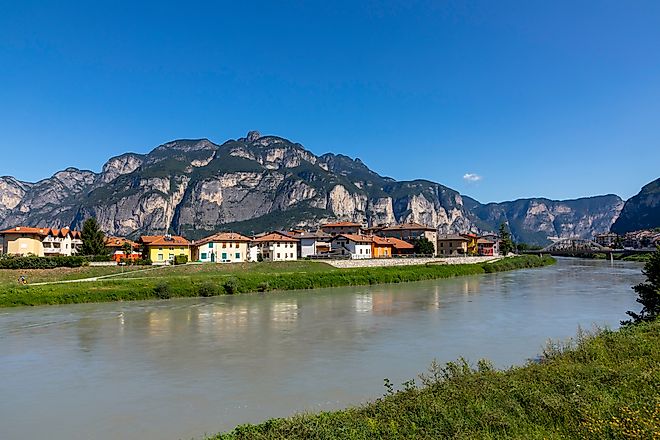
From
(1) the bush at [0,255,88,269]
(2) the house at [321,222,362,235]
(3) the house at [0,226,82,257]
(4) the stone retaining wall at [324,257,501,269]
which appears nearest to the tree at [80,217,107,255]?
(3) the house at [0,226,82,257]

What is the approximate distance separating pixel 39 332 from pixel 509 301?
89.3ft

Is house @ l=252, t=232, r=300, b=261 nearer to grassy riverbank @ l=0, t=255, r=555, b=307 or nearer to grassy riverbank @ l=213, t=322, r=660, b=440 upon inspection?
grassy riverbank @ l=0, t=255, r=555, b=307

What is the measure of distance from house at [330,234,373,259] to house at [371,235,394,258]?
135 centimetres

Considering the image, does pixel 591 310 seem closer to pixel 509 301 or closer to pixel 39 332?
pixel 509 301

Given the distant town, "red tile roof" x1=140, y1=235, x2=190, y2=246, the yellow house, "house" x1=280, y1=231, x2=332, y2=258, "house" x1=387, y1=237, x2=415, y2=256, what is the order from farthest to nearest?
1. "house" x1=387, y1=237, x2=415, y2=256
2. "house" x1=280, y1=231, x2=332, y2=258
3. "red tile roof" x1=140, y1=235, x2=190, y2=246
4. the distant town
5. the yellow house

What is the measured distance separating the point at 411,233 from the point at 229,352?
236 ft

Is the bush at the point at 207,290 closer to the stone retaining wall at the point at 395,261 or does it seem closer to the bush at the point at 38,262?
the bush at the point at 38,262

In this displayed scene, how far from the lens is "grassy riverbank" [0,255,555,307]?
3206cm

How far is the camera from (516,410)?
25.8ft

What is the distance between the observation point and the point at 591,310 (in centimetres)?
2652

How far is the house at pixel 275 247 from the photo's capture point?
209 feet

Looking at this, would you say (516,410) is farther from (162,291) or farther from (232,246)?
(232,246)

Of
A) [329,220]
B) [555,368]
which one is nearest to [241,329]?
[555,368]

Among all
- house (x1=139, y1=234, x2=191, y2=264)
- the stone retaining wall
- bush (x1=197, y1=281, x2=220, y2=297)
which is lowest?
bush (x1=197, y1=281, x2=220, y2=297)
